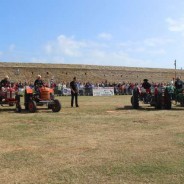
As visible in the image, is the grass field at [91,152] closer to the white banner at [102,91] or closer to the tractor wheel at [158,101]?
the tractor wheel at [158,101]

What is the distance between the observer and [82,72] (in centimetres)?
6706

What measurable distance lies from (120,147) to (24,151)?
6.98 feet

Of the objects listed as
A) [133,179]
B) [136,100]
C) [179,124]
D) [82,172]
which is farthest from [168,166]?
[136,100]

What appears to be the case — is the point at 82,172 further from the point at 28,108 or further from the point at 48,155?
the point at 28,108

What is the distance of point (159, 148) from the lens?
879 cm

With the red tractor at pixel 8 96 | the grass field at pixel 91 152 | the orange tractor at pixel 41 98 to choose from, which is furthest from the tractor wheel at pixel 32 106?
the grass field at pixel 91 152

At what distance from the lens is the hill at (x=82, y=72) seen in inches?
2445

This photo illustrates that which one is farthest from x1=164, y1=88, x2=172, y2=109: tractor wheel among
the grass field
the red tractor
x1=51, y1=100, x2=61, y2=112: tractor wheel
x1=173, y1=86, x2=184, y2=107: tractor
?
the red tractor

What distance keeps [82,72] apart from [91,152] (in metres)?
58.9

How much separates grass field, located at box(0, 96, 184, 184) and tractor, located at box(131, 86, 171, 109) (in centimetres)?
654

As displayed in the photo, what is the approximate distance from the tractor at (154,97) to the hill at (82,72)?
138 feet

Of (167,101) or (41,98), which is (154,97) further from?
(41,98)

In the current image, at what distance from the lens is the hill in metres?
62.1

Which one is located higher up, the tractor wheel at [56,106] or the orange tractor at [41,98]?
the orange tractor at [41,98]
